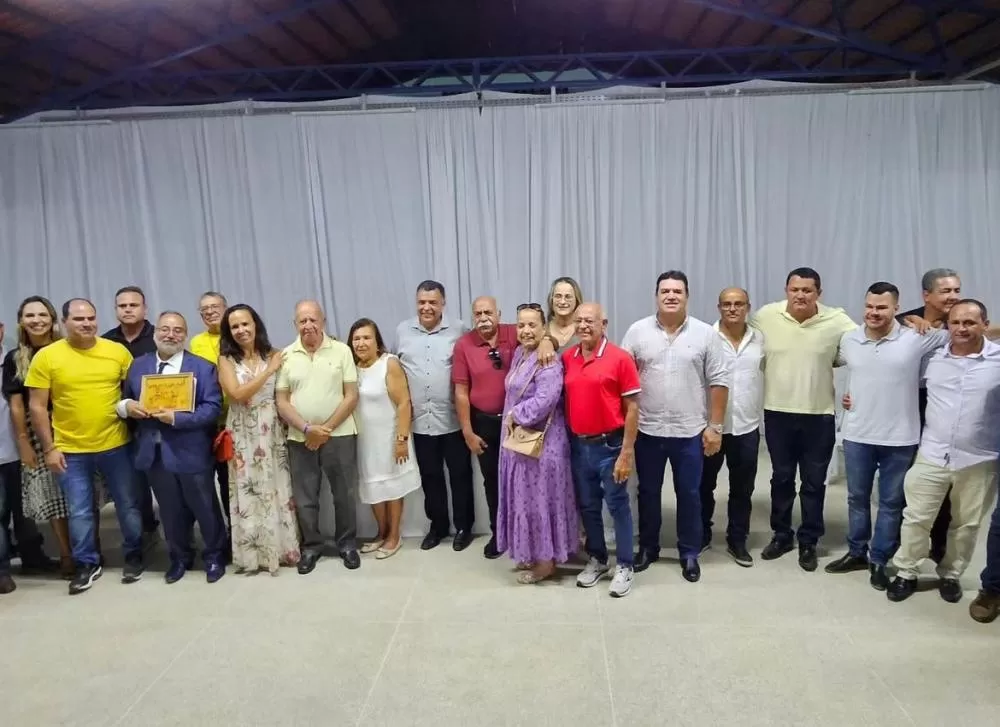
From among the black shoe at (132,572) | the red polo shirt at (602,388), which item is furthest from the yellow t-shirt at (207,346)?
the red polo shirt at (602,388)

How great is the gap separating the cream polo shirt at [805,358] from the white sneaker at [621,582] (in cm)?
104

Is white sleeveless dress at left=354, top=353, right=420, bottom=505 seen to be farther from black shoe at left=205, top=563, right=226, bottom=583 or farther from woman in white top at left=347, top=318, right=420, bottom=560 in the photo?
black shoe at left=205, top=563, right=226, bottom=583

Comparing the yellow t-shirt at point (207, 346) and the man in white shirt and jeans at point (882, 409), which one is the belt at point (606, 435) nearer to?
the man in white shirt and jeans at point (882, 409)

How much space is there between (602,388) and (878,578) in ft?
4.98

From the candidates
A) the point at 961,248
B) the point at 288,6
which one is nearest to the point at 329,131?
the point at 288,6

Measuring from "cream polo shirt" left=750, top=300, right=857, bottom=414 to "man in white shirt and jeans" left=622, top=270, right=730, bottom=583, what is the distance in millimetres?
286

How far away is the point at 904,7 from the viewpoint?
16.7 ft

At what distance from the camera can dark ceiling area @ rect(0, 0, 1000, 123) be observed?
16.9 ft

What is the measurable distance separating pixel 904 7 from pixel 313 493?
5575 millimetres

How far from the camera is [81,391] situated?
3.00 m

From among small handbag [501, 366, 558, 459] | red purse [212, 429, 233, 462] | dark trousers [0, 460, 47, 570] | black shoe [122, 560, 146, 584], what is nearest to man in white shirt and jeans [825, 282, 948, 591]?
small handbag [501, 366, 558, 459]

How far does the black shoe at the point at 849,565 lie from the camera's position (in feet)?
10.1

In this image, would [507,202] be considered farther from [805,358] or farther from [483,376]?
[805,358]

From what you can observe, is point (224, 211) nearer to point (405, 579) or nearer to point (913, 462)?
point (405, 579)
